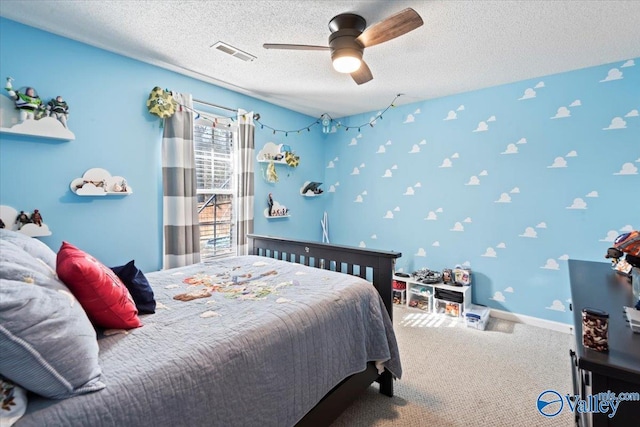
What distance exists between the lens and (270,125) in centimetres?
364

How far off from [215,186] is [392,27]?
2251 millimetres

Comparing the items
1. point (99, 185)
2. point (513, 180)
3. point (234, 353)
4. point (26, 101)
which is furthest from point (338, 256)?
point (26, 101)

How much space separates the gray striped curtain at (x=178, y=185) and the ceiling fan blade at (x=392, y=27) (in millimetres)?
1703

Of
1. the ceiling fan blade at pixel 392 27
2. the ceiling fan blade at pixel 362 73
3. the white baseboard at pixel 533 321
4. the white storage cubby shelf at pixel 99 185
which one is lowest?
the white baseboard at pixel 533 321

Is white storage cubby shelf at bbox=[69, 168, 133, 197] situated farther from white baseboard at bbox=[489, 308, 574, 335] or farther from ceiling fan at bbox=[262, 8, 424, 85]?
white baseboard at bbox=[489, 308, 574, 335]

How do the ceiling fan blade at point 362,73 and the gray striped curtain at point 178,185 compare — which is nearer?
the ceiling fan blade at point 362,73

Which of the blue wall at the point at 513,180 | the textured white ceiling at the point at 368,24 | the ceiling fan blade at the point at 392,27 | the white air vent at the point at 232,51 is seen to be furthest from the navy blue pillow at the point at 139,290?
the blue wall at the point at 513,180

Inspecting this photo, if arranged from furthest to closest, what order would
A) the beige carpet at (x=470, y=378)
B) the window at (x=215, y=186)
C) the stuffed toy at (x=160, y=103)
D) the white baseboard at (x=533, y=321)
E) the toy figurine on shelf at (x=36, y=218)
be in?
the window at (x=215, y=186) → the white baseboard at (x=533, y=321) → the stuffed toy at (x=160, y=103) → the toy figurine on shelf at (x=36, y=218) → the beige carpet at (x=470, y=378)

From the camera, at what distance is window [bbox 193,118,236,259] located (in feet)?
9.84

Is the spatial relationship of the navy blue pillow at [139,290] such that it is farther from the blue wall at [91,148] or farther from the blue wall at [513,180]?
the blue wall at [513,180]

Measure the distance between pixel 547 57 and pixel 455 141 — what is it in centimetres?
108

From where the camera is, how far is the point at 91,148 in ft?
7.28

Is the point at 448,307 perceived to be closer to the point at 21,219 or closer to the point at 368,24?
the point at 368,24

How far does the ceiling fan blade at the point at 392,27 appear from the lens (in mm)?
1574
